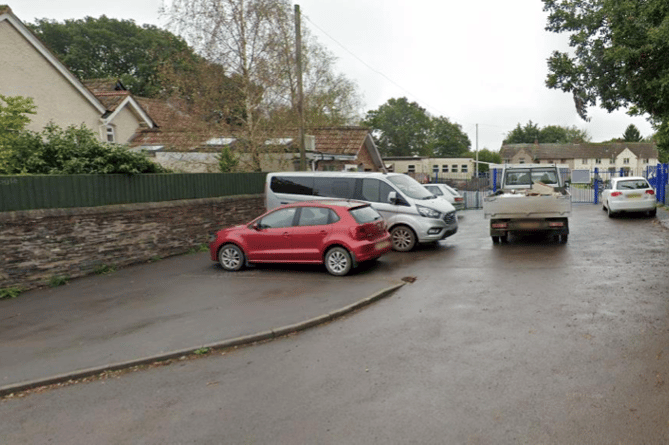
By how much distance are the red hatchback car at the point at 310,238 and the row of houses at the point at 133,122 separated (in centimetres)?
460

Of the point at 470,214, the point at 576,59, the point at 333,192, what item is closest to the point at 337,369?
the point at 333,192

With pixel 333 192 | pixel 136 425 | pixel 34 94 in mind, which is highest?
pixel 34 94

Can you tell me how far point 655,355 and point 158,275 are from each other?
9.26 m

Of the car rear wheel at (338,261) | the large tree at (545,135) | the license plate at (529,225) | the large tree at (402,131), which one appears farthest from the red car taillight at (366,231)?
the large tree at (545,135)

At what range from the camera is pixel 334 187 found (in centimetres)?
1355

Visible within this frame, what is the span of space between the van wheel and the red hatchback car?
79.9 inches

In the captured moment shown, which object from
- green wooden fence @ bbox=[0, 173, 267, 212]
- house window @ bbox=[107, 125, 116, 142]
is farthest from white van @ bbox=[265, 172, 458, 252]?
house window @ bbox=[107, 125, 116, 142]

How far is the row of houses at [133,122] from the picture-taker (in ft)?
58.9

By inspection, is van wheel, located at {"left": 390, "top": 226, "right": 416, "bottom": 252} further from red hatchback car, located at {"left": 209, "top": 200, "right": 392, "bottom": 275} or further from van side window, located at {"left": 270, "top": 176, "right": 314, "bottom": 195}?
van side window, located at {"left": 270, "top": 176, "right": 314, "bottom": 195}

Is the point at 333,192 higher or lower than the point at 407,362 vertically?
higher

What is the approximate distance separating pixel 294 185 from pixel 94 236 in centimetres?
535

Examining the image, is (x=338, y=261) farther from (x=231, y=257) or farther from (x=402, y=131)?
(x=402, y=131)

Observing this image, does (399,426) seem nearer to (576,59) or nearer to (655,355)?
(655,355)

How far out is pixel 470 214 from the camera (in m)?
22.7
